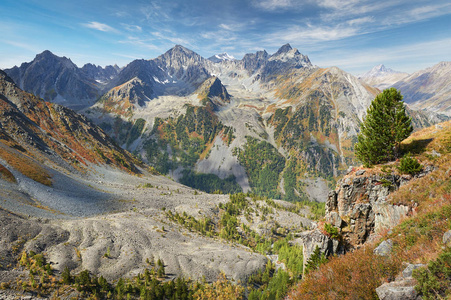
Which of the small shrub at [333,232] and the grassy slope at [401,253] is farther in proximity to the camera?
the small shrub at [333,232]

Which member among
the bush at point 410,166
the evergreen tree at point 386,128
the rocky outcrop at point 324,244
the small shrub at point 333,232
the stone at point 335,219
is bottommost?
the rocky outcrop at point 324,244

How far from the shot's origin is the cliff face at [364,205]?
91.7ft

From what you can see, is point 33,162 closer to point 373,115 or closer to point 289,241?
point 373,115

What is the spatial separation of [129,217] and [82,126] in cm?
10447

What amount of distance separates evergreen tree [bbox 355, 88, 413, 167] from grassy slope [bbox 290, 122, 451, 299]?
7.24 metres

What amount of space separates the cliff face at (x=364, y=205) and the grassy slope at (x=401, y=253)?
2.80m

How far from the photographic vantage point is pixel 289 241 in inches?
4500

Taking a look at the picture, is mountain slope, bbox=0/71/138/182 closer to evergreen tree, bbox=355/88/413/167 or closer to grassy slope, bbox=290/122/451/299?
grassy slope, bbox=290/122/451/299

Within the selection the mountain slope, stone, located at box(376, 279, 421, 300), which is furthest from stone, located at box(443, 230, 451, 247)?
the mountain slope

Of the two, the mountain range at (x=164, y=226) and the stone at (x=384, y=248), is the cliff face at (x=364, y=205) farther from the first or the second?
the stone at (x=384, y=248)

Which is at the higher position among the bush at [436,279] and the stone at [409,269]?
the bush at [436,279]

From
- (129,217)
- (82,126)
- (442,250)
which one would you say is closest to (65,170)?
(129,217)

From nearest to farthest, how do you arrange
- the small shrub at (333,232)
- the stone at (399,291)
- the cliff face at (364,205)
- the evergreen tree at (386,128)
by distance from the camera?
the stone at (399,291), the cliff face at (364,205), the small shrub at (333,232), the evergreen tree at (386,128)

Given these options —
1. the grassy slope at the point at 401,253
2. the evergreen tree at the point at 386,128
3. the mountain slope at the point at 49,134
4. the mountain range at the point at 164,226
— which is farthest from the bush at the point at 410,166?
the mountain slope at the point at 49,134
